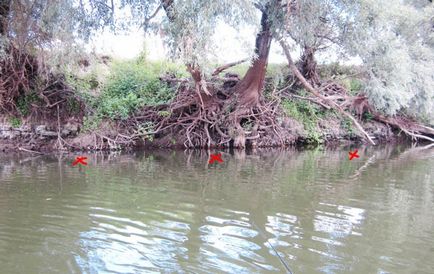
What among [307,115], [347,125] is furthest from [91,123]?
[347,125]

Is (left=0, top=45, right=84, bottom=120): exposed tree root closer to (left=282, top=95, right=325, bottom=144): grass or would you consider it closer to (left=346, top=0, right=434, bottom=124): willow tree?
(left=282, top=95, right=325, bottom=144): grass

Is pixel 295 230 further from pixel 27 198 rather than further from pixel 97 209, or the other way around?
pixel 27 198

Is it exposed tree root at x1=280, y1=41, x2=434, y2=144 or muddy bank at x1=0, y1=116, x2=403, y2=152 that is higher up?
exposed tree root at x1=280, y1=41, x2=434, y2=144

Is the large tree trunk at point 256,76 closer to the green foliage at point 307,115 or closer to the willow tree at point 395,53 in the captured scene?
the green foliage at point 307,115

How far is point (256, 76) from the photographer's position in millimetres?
15703

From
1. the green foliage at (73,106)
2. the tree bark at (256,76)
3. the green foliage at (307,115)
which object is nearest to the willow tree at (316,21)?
the tree bark at (256,76)

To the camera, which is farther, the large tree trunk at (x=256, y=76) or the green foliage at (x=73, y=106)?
the green foliage at (x=73, y=106)

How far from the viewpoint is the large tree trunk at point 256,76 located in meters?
14.7

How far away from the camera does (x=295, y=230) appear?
18.1 ft

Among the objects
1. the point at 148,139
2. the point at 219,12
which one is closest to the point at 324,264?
the point at 219,12

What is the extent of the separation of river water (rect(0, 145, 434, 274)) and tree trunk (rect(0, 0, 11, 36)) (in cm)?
422

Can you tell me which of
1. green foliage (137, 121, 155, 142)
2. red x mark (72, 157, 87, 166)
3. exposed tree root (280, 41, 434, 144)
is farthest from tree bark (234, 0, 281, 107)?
red x mark (72, 157, 87, 166)

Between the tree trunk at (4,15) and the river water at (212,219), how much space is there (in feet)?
13.9

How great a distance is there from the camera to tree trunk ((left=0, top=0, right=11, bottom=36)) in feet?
40.0
